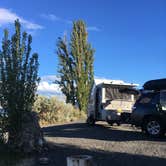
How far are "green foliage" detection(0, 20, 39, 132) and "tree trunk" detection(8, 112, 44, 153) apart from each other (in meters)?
0.25

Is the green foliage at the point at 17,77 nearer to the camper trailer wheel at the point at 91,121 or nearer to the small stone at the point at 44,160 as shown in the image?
the small stone at the point at 44,160

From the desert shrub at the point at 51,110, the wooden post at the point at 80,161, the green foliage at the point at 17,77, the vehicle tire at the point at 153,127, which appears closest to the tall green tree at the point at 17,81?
the green foliage at the point at 17,77

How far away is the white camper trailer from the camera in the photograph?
23109 mm

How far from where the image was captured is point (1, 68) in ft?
51.6

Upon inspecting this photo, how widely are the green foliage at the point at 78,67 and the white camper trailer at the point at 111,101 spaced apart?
43.0 feet

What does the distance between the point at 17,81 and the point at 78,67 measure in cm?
2361

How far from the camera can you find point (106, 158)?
13078 mm

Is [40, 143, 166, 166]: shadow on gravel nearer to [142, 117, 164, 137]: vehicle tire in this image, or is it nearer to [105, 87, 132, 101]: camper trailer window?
[142, 117, 164, 137]: vehicle tire

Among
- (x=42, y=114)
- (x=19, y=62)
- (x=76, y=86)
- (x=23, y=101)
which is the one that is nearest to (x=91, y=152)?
(x=23, y=101)

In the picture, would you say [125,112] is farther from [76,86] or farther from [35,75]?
[76,86]

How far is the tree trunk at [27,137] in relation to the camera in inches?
569

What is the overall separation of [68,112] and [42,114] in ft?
6.78

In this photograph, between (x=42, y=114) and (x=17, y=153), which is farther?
(x=42, y=114)

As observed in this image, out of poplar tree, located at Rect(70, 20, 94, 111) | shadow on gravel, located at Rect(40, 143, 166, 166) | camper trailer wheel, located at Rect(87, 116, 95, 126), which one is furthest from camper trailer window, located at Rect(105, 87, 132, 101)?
poplar tree, located at Rect(70, 20, 94, 111)
